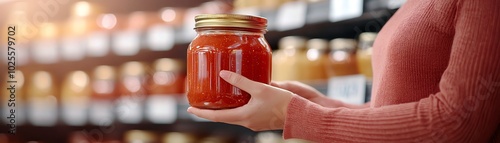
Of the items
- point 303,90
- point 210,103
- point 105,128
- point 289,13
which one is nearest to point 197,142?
point 105,128

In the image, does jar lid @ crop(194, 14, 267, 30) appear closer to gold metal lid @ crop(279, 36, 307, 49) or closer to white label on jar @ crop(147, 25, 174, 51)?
gold metal lid @ crop(279, 36, 307, 49)

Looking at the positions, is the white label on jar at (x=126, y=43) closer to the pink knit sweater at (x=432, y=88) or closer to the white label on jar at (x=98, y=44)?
the white label on jar at (x=98, y=44)

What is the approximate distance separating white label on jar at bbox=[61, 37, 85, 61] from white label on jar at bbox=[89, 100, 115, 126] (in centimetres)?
26

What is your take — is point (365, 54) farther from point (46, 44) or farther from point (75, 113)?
point (46, 44)

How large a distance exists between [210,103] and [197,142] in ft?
5.55

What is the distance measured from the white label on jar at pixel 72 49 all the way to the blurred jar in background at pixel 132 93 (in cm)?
25

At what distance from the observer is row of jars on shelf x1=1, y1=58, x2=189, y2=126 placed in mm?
2699

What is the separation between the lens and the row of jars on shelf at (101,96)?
2.70 m

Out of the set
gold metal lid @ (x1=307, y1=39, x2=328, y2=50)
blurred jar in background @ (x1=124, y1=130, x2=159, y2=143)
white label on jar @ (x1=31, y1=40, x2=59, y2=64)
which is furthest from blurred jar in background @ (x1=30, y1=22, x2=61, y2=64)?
gold metal lid @ (x1=307, y1=39, x2=328, y2=50)

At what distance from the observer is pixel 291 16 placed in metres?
2.01

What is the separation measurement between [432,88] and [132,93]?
210cm

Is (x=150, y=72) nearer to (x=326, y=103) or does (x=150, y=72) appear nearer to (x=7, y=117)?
(x=7, y=117)

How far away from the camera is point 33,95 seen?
3369mm

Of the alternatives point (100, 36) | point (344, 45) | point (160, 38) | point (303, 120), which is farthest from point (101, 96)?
point (303, 120)
